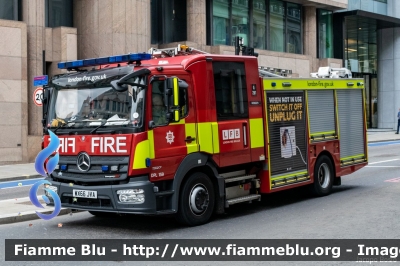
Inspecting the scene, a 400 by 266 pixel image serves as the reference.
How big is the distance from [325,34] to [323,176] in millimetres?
30267

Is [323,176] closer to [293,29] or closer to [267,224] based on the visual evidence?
[267,224]

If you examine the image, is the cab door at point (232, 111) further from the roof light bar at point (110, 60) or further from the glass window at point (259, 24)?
the glass window at point (259, 24)

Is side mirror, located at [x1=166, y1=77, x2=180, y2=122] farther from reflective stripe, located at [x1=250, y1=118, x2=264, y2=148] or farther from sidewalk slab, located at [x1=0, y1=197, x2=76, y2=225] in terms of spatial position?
sidewalk slab, located at [x1=0, y1=197, x2=76, y2=225]

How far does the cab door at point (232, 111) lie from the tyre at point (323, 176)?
2664mm

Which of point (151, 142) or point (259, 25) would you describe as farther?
point (259, 25)

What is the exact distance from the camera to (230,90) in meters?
11.2

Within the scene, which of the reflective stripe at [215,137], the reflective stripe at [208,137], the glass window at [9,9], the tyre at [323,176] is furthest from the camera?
the glass window at [9,9]

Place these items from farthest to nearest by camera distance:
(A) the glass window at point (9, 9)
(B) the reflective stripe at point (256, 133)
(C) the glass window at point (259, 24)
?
(C) the glass window at point (259, 24) < (A) the glass window at point (9, 9) < (B) the reflective stripe at point (256, 133)

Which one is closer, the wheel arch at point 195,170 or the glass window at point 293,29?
the wheel arch at point 195,170

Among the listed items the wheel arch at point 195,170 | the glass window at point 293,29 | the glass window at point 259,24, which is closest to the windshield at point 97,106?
the wheel arch at point 195,170

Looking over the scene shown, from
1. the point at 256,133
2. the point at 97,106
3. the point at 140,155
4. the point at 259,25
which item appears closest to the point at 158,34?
the point at 259,25

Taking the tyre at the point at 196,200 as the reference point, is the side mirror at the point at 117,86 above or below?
above

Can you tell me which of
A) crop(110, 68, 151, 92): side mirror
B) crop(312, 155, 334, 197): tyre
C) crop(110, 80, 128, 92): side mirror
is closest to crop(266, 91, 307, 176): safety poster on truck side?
crop(312, 155, 334, 197): tyre

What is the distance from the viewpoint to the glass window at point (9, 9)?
81.8 feet
